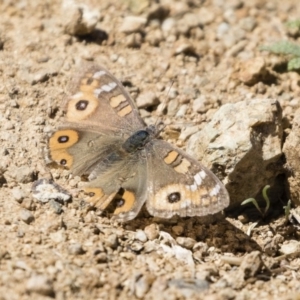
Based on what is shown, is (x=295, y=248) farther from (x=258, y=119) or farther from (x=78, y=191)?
(x=78, y=191)

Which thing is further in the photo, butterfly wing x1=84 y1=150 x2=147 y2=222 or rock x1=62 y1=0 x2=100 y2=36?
rock x1=62 y1=0 x2=100 y2=36

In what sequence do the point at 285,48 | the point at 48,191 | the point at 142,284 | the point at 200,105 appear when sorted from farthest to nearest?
the point at 285,48, the point at 200,105, the point at 48,191, the point at 142,284

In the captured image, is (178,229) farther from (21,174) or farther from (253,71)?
(253,71)

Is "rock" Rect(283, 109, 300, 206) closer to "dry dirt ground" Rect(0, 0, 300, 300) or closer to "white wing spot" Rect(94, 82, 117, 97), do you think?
"dry dirt ground" Rect(0, 0, 300, 300)

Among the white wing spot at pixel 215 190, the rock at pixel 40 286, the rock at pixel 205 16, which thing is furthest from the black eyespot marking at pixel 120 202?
the rock at pixel 205 16

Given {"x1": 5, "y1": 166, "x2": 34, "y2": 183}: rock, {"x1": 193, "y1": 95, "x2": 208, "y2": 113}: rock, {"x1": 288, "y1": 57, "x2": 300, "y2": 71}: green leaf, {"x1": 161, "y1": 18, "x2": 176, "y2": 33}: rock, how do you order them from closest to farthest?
1. {"x1": 5, "y1": 166, "x2": 34, "y2": 183}: rock
2. {"x1": 193, "y1": 95, "x2": 208, "y2": 113}: rock
3. {"x1": 288, "y1": 57, "x2": 300, "y2": 71}: green leaf
4. {"x1": 161, "y1": 18, "x2": 176, "y2": 33}: rock

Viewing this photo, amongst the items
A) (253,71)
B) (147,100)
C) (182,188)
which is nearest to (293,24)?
(253,71)

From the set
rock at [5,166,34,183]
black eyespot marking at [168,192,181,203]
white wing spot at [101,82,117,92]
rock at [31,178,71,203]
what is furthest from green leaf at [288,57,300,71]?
rock at [5,166,34,183]
